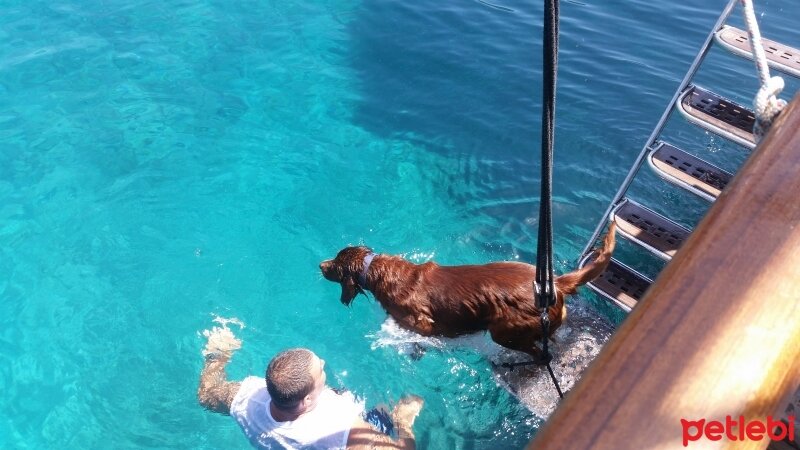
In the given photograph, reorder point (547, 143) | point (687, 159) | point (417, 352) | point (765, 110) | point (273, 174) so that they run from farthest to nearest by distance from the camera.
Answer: point (273, 174)
point (417, 352)
point (687, 159)
point (547, 143)
point (765, 110)

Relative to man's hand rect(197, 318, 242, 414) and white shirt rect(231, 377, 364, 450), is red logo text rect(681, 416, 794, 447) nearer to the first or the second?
white shirt rect(231, 377, 364, 450)

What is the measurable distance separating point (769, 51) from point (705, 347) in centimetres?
310

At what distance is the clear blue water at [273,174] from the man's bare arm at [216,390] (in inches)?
28.0

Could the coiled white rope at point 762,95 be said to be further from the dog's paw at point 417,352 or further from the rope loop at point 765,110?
the dog's paw at point 417,352

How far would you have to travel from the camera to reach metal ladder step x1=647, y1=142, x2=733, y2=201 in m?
3.18

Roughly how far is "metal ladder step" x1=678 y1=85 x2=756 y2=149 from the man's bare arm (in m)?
3.37

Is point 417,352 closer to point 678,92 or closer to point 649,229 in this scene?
point 649,229

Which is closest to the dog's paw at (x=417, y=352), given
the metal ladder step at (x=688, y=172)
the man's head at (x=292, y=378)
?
the man's head at (x=292, y=378)

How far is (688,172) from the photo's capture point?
3.36 m

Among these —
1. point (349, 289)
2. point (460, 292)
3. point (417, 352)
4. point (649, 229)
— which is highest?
point (649, 229)

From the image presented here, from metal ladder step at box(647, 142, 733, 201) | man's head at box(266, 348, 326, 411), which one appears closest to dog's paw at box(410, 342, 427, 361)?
man's head at box(266, 348, 326, 411)

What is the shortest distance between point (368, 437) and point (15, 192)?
520cm

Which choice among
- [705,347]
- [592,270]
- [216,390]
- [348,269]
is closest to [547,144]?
[705,347]

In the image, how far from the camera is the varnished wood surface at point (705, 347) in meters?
0.70
